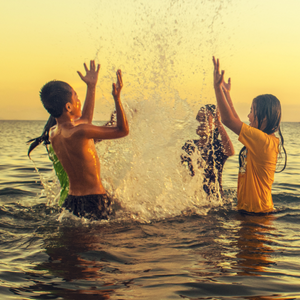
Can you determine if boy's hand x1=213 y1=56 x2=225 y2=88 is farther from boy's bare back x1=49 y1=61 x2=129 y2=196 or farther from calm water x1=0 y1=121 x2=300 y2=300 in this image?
calm water x1=0 y1=121 x2=300 y2=300

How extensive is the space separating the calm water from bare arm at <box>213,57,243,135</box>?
4.60 ft

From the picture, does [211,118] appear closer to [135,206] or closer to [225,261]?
[135,206]

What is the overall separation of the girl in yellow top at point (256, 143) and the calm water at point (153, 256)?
1.39ft

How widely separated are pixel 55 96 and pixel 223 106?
6.30 feet

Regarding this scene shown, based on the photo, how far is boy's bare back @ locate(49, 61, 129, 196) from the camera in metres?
3.84

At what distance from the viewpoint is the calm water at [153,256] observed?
3.00 m

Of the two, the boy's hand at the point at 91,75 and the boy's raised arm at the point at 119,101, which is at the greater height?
the boy's hand at the point at 91,75

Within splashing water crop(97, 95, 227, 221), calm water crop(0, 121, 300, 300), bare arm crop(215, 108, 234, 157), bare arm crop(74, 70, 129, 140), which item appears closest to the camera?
calm water crop(0, 121, 300, 300)

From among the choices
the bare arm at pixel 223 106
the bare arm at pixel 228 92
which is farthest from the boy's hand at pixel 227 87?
the bare arm at pixel 223 106

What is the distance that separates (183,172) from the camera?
584cm

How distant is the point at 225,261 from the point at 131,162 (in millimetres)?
2647

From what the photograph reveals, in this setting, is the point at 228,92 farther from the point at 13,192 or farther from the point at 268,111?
the point at 13,192

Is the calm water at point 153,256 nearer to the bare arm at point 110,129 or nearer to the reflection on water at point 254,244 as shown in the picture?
the reflection on water at point 254,244

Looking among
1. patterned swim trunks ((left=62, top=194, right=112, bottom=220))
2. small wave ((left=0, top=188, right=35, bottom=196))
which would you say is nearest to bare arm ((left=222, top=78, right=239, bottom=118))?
patterned swim trunks ((left=62, top=194, right=112, bottom=220))
